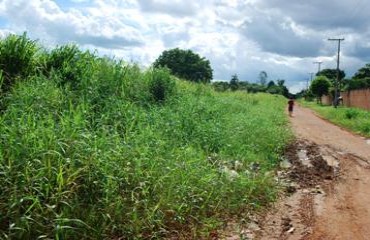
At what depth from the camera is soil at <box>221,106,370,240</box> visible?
5.89 meters

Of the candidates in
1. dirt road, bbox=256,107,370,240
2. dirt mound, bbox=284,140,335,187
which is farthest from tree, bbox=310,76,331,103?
dirt road, bbox=256,107,370,240

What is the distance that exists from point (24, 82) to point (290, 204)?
481cm

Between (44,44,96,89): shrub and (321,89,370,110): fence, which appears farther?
(321,89,370,110): fence

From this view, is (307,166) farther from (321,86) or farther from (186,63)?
(186,63)

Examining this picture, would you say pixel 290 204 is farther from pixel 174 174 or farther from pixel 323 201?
pixel 174 174

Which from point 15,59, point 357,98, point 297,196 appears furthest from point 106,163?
point 357,98

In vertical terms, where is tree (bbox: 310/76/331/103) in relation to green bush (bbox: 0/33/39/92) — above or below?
below

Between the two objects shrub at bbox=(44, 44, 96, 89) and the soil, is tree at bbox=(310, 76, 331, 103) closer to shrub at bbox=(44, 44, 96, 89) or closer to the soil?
the soil

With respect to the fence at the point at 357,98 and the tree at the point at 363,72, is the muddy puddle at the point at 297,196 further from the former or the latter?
the tree at the point at 363,72

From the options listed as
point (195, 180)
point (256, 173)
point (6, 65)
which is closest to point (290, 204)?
point (256, 173)

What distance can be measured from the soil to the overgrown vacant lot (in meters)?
0.34

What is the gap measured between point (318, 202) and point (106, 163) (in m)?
3.67

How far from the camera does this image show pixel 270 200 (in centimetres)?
720

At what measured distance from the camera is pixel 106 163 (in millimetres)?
5414
